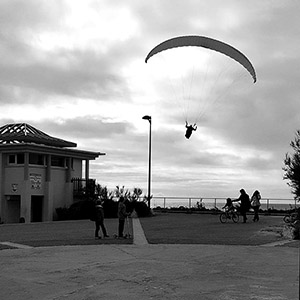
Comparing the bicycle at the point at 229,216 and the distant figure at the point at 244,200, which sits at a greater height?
the distant figure at the point at 244,200

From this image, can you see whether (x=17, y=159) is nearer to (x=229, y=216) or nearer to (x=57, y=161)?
(x=57, y=161)

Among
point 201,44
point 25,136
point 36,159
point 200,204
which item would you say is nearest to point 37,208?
point 36,159

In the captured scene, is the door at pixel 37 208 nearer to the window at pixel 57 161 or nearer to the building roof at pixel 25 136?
the window at pixel 57 161

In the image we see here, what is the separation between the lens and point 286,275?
1407cm

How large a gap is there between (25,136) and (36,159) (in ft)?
6.75

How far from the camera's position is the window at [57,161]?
47.1 meters

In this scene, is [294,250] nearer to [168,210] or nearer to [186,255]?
[186,255]

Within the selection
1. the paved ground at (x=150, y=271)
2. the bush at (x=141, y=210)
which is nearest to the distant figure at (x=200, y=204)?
the bush at (x=141, y=210)

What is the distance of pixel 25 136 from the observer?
4462cm

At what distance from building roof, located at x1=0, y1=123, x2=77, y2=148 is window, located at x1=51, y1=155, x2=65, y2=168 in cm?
109

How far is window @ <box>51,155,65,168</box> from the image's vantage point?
4709 centimetres

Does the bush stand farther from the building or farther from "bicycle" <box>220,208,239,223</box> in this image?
"bicycle" <box>220,208,239,223</box>

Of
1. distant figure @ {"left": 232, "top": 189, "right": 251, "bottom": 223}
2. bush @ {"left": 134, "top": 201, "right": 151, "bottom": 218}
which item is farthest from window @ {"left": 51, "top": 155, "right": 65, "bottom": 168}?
distant figure @ {"left": 232, "top": 189, "right": 251, "bottom": 223}

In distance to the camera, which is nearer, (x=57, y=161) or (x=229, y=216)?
(x=229, y=216)
